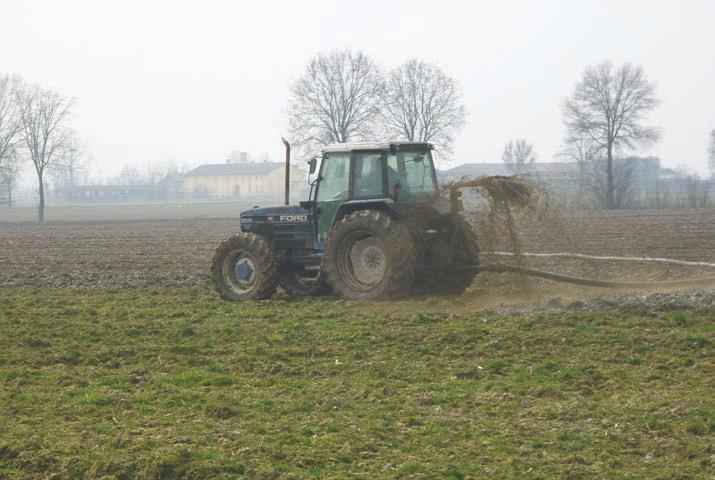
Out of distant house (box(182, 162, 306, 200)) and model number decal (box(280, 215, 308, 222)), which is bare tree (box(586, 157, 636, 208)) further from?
distant house (box(182, 162, 306, 200))

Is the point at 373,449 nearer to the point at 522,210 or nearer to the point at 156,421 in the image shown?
the point at 156,421

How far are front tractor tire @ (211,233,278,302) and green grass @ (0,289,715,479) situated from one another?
69.4 inches

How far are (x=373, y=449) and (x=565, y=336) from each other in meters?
4.09

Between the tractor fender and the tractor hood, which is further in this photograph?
the tractor hood

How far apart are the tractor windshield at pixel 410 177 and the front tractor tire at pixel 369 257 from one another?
547 millimetres

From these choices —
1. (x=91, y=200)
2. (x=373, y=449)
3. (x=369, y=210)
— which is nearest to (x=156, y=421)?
(x=373, y=449)

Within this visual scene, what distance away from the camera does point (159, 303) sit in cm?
1387

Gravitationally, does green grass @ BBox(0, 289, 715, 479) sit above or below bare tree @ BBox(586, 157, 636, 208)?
below

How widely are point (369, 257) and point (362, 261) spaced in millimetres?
138

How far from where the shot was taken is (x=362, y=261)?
43.1ft

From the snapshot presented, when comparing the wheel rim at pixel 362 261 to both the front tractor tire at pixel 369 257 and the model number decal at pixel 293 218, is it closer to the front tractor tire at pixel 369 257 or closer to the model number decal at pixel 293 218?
the front tractor tire at pixel 369 257

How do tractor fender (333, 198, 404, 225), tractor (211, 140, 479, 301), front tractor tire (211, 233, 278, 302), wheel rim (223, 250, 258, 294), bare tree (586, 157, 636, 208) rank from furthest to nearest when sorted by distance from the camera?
bare tree (586, 157, 636, 208)
wheel rim (223, 250, 258, 294)
front tractor tire (211, 233, 278, 302)
tractor fender (333, 198, 404, 225)
tractor (211, 140, 479, 301)

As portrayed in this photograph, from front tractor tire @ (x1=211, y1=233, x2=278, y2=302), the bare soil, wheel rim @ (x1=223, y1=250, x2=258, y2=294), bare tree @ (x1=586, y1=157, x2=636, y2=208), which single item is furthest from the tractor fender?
bare tree @ (x1=586, y1=157, x2=636, y2=208)

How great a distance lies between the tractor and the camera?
41.4ft
